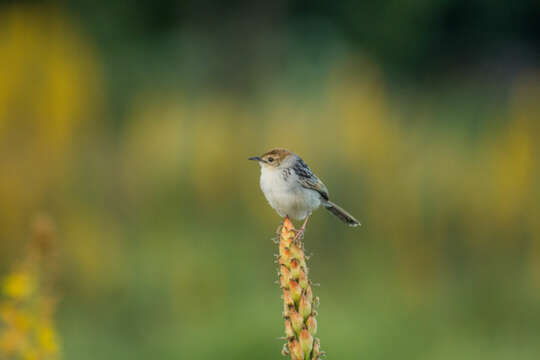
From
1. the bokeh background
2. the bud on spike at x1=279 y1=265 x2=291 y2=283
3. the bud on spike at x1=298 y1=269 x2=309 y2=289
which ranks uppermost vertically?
the bokeh background

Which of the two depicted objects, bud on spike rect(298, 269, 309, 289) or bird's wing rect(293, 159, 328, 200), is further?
bird's wing rect(293, 159, 328, 200)

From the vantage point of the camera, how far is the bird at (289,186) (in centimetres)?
334

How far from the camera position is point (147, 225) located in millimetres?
7297

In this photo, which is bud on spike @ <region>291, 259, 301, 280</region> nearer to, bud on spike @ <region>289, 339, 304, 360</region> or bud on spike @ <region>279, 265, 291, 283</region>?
bud on spike @ <region>279, 265, 291, 283</region>

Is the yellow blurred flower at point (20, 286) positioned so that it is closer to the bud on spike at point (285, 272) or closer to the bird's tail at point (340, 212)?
the bud on spike at point (285, 272)

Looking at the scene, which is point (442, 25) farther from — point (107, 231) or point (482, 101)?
point (107, 231)

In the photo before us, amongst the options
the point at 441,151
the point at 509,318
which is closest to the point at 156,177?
the point at 441,151

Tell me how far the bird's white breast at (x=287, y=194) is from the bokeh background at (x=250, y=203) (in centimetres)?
158

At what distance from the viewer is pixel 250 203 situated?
755 cm

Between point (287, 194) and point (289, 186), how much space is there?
5cm

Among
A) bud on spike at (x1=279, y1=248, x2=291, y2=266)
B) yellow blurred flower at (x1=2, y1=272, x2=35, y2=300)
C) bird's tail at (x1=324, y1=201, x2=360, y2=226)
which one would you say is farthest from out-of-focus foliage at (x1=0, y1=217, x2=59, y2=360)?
bird's tail at (x1=324, y1=201, x2=360, y2=226)

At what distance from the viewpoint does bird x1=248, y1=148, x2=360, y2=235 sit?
3.34 m

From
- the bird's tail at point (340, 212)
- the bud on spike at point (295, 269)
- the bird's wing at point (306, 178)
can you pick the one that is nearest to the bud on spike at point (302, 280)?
the bud on spike at point (295, 269)

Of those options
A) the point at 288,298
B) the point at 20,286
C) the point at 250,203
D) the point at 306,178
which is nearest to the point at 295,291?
the point at 288,298
